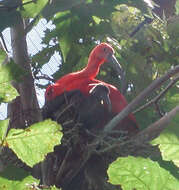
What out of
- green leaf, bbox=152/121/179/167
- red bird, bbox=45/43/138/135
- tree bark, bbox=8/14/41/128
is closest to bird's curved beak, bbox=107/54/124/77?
red bird, bbox=45/43/138/135

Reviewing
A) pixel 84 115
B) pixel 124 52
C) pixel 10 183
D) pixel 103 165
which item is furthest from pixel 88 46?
pixel 10 183

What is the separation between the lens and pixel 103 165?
177 cm

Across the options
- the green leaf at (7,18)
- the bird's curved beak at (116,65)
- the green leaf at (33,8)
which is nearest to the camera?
the green leaf at (7,18)

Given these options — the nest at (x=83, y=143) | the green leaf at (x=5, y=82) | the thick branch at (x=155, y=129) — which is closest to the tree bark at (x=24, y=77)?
the nest at (x=83, y=143)

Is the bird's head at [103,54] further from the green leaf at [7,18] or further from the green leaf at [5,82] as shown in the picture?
the green leaf at [5,82]

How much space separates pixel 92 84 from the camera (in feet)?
6.73

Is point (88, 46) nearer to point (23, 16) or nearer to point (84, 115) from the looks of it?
point (84, 115)

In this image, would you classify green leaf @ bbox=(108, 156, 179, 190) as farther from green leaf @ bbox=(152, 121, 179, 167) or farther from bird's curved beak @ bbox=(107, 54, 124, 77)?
bird's curved beak @ bbox=(107, 54, 124, 77)

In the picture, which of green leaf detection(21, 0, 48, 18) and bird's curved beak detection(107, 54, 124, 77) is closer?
green leaf detection(21, 0, 48, 18)

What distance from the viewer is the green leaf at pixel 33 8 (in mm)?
1236

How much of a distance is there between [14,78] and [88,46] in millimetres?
1260

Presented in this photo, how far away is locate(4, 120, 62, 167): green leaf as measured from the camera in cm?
65

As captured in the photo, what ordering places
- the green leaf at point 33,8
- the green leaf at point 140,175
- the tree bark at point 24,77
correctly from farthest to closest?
the tree bark at point 24,77 < the green leaf at point 33,8 < the green leaf at point 140,175

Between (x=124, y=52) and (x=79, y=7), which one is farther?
(x=124, y=52)
